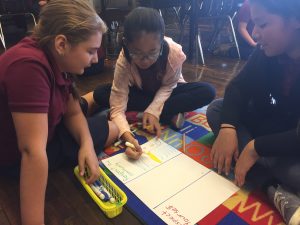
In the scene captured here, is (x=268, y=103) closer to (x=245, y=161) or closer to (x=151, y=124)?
(x=245, y=161)

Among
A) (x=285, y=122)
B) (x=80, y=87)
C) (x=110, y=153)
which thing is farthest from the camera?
(x=80, y=87)

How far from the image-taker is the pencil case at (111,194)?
735 millimetres

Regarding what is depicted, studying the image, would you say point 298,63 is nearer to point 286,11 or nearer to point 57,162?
point 286,11

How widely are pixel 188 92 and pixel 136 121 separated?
10.0 inches

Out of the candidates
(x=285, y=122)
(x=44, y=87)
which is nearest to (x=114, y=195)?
(x=44, y=87)

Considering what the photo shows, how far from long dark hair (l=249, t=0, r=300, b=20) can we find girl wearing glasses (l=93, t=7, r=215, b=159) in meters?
0.37

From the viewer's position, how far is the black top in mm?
743

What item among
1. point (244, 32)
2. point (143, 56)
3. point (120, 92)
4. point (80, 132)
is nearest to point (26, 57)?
point (80, 132)

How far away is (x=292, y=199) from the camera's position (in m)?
0.70

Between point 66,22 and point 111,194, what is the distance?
464mm

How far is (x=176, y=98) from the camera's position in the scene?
1.18m

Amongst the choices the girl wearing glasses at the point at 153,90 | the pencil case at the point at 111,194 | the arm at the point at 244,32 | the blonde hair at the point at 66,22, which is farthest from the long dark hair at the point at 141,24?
the arm at the point at 244,32

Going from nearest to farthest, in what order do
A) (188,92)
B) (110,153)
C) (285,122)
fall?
(285,122) → (110,153) → (188,92)

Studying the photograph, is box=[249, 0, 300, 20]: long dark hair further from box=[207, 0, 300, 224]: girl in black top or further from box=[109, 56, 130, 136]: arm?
box=[109, 56, 130, 136]: arm
